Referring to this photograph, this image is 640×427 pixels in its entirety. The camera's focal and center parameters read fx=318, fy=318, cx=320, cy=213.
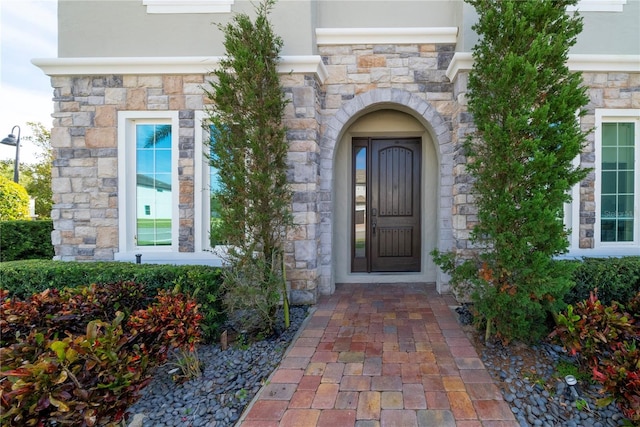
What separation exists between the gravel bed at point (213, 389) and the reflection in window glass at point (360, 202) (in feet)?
7.74

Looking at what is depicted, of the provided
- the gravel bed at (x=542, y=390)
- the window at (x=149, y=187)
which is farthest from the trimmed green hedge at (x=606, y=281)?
the window at (x=149, y=187)

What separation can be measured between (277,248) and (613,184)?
4.68 meters

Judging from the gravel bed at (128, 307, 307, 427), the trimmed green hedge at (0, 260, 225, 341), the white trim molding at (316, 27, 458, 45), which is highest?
the white trim molding at (316, 27, 458, 45)

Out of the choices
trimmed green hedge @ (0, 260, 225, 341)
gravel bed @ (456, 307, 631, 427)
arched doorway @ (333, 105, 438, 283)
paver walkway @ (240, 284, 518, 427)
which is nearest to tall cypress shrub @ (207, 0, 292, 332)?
trimmed green hedge @ (0, 260, 225, 341)

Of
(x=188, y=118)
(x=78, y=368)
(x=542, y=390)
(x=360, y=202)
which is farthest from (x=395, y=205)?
(x=78, y=368)

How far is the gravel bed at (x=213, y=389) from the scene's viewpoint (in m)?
2.12

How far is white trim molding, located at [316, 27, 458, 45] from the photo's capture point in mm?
4227

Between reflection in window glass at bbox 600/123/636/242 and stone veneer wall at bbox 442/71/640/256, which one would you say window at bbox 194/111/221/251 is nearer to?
stone veneer wall at bbox 442/71/640/256

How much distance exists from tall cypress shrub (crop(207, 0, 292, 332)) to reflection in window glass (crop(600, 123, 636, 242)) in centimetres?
441

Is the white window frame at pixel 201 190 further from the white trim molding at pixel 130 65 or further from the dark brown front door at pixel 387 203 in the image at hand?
the dark brown front door at pixel 387 203

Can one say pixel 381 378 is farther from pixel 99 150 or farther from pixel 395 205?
pixel 99 150

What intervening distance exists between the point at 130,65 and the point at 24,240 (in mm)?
4288

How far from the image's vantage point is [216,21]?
425 centimetres

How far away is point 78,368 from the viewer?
1.73 meters
